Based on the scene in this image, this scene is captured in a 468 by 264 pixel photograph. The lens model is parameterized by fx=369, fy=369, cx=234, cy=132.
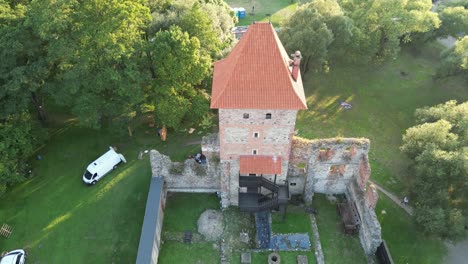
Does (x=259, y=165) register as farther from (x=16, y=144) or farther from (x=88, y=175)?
(x=16, y=144)

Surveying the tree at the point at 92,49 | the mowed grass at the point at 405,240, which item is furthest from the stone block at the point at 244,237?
the tree at the point at 92,49

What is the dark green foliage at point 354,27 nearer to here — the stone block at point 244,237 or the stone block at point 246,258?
the stone block at point 244,237

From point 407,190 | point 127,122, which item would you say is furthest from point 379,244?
point 127,122

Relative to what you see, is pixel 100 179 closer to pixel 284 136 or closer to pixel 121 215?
pixel 121 215

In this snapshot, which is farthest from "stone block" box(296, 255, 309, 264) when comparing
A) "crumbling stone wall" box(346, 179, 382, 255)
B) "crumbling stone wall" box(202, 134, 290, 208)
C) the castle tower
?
the castle tower

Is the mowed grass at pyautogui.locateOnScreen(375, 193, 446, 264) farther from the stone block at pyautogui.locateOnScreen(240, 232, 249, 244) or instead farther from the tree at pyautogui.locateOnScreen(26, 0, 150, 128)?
the tree at pyautogui.locateOnScreen(26, 0, 150, 128)

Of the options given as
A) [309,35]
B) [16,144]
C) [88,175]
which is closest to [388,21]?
[309,35]

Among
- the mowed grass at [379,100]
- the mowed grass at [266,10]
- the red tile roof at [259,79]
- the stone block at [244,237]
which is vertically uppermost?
the red tile roof at [259,79]
